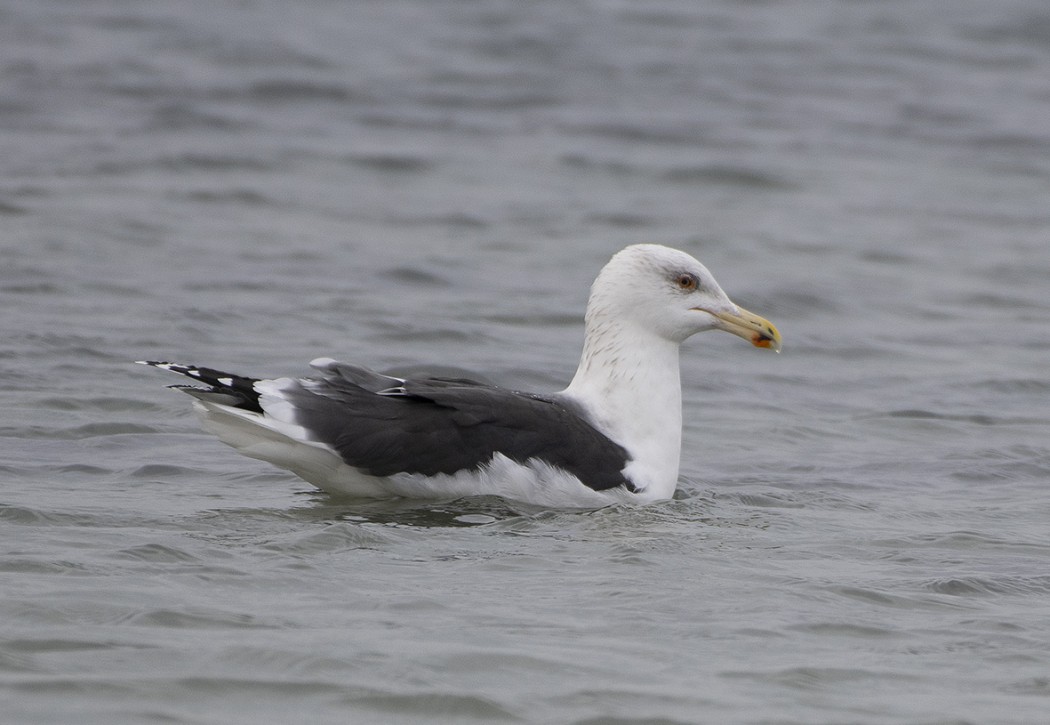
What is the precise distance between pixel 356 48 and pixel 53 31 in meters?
3.59

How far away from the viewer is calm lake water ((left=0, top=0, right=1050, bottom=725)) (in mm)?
5430

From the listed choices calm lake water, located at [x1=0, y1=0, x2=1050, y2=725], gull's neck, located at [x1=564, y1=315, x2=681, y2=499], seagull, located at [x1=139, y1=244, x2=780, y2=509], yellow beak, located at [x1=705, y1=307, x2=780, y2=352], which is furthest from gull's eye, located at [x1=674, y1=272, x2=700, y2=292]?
calm lake water, located at [x1=0, y1=0, x2=1050, y2=725]

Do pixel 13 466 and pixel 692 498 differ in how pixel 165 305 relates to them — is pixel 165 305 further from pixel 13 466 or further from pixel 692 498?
pixel 692 498

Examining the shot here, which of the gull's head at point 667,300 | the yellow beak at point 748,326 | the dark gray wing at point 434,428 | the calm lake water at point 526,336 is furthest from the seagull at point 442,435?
the yellow beak at point 748,326

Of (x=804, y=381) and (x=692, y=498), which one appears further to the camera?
(x=804, y=381)

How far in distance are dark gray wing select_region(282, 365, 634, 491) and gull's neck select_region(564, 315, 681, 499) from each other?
0.24m

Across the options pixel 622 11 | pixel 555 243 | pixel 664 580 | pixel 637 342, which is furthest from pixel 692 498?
pixel 622 11

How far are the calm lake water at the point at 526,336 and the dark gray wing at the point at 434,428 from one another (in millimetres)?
228

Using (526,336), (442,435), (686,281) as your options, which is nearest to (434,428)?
(442,435)

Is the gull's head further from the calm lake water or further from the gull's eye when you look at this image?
the calm lake water

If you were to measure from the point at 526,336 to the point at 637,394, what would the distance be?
3528 millimetres

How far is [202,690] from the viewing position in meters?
5.03

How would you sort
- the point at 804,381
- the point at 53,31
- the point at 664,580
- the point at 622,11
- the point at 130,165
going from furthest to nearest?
the point at 622,11
the point at 53,31
the point at 130,165
the point at 804,381
the point at 664,580

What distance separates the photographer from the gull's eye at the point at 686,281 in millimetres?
8000
